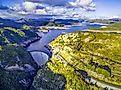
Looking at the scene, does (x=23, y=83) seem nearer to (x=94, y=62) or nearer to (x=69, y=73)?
(x=69, y=73)

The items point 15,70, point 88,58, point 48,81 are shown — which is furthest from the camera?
point 88,58

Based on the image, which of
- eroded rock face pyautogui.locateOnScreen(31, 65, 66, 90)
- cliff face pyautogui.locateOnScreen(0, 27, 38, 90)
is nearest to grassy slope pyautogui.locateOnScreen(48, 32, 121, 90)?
eroded rock face pyautogui.locateOnScreen(31, 65, 66, 90)

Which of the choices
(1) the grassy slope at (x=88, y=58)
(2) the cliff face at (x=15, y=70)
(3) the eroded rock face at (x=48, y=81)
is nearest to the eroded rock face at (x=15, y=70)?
(2) the cliff face at (x=15, y=70)

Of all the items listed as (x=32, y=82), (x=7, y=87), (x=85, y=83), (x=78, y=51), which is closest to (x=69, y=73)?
(x=85, y=83)

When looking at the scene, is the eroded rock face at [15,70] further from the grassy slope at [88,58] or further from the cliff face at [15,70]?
the grassy slope at [88,58]

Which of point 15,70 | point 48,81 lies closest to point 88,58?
point 15,70

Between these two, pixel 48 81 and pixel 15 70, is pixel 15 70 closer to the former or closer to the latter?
pixel 15 70
